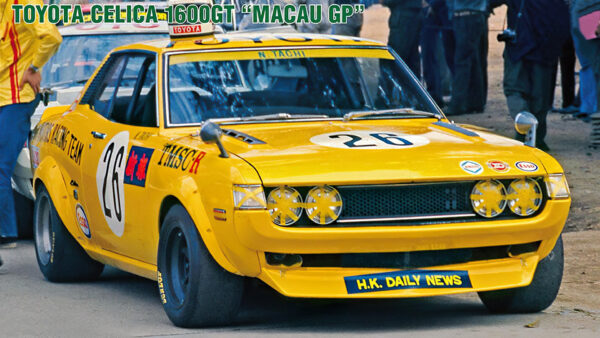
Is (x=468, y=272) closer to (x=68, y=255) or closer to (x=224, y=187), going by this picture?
(x=224, y=187)

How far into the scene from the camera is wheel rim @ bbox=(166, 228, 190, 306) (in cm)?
672

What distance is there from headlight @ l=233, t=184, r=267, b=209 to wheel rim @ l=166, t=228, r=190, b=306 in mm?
591

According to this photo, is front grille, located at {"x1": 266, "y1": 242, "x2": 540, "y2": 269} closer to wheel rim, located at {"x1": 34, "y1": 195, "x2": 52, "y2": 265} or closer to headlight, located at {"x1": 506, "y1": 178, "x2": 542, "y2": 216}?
headlight, located at {"x1": 506, "y1": 178, "x2": 542, "y2": 216}

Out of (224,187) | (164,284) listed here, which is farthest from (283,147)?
(164,284)

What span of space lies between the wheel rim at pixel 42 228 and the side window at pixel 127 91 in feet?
2.39

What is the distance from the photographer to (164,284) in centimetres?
686

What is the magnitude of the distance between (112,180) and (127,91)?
751 millimetres

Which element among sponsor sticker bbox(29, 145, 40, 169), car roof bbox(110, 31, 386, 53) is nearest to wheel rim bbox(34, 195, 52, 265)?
sponsor sticker bbox(29, 145, 40, 169)

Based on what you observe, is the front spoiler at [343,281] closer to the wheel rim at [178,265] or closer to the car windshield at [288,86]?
the wheel rim at [178,265]

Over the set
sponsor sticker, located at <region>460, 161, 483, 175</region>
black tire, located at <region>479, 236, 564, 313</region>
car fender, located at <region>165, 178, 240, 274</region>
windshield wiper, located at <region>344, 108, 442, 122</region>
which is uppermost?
windshield wiper, located at <region>344, 108, 442, 122</region>

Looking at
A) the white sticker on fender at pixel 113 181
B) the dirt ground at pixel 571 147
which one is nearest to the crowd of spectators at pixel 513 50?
the dirt ground at pixel 571 147

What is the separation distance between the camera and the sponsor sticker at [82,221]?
321 inches

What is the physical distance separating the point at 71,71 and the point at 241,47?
489 centimetres

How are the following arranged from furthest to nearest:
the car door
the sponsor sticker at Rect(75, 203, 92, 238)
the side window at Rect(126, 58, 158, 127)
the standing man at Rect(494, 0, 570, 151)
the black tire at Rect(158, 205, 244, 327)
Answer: the standing man at Rect(494, 0, 570, 151) → the sponsor sticker at Rect(75, 203, 92, 238) → the side window at Rect(126, 58, 158, 127) → the car door → the black tire at Rect(158, 205, 244, 327)
